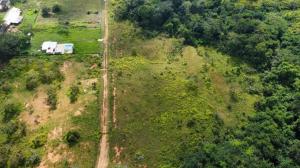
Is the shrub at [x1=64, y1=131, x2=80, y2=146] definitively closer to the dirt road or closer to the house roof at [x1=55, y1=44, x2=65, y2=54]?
the dirt road

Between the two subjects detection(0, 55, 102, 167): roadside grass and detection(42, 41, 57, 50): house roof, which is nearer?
detection(0, 55, 102, 167): roadside grass

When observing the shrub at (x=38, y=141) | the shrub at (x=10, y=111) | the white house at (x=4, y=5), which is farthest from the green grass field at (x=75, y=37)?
the shrub at (x=38, y=141)

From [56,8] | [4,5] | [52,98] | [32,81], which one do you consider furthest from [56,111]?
[4,5]

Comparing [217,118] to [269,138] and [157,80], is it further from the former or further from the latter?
[157,80]

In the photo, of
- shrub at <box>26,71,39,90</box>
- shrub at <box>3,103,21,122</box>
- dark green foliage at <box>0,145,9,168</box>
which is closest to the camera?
dark green foliage at <box>0,145,9,168</box>

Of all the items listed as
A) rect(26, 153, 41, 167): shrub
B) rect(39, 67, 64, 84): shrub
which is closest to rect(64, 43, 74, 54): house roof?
rect(39, 67, 64, 84): shrub

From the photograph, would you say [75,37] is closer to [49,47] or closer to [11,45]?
[49,47]
